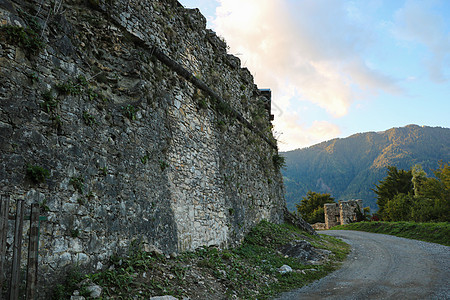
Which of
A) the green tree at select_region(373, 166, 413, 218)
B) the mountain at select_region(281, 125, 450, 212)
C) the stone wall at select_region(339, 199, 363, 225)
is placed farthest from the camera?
the mountain at select_region(281, 125, 450, 212)

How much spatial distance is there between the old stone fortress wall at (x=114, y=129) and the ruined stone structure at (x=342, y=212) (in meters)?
23.2

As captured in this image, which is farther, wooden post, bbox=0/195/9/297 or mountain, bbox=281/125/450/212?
mountain, bbox=281/125/450/212

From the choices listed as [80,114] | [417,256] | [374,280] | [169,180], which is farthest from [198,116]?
[417,256]

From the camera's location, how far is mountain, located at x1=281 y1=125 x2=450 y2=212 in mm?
118625

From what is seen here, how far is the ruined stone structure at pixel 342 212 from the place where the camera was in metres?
30.3

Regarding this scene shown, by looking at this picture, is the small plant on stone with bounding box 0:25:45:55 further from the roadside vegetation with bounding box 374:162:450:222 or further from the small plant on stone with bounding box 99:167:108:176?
the roadside vegetation with bounding box 374:162:450:222

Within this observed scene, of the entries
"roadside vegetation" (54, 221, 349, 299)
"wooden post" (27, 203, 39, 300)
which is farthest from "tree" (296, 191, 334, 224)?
"wooden post" (27, 203, 39, 300)

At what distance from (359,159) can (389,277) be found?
15984 centimetres

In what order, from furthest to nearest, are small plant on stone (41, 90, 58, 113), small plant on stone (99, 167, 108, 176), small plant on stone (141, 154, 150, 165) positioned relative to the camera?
small plant on stone (141, 154, 150, 165) < small plant on stone (99, 167, 108, 176) < small plant on stone (41, 90, 58, 113)

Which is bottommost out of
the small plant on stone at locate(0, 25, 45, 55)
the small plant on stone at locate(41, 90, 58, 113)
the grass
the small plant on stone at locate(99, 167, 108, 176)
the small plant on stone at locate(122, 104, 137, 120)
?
the grass

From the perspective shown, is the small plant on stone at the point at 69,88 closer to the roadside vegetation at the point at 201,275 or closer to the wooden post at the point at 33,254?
the wooden post at the point at 33,254

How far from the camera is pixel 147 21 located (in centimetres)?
736

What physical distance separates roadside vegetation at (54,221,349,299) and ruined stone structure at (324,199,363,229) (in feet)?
70.4

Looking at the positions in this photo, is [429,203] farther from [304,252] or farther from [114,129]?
[114,129]
